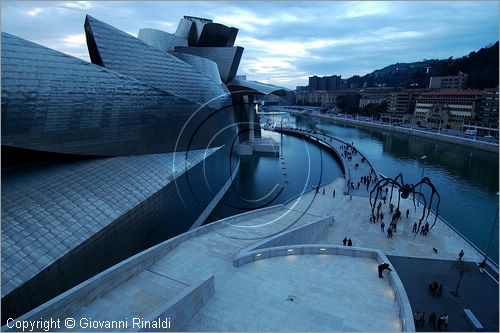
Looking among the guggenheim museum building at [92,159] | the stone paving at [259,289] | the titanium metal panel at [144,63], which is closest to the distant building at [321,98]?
the titanium metal panel at [144,63]

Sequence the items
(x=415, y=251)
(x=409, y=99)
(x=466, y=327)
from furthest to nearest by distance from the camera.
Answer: (x=409, y=99) < (x=415, y=251) < (x=466, y=327)

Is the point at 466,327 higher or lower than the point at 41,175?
lower

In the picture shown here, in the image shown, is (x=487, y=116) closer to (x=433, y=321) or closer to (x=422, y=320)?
(x=433, y=321)

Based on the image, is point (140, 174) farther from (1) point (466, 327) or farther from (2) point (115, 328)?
(1) point (466, 327)

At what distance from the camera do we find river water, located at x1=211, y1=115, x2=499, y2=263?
22.1 metres

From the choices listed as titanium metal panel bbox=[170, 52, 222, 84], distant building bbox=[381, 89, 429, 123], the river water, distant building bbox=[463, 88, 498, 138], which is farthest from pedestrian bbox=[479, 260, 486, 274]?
distant building bbox=[381, 89, 429, 123]

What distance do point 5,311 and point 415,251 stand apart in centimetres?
1570

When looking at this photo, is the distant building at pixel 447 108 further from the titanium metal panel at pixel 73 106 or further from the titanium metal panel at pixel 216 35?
the titanium metal panel at pixel 73 106

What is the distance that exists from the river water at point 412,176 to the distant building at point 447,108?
1381 centimetres

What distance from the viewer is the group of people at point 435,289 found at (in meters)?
11.7

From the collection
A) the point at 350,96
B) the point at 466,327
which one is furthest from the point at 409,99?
the point at 466,327

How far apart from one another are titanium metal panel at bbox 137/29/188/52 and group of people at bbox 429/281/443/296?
2703 cm

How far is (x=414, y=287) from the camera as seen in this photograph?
40.1 ft

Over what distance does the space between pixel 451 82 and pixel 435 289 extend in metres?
96.9
